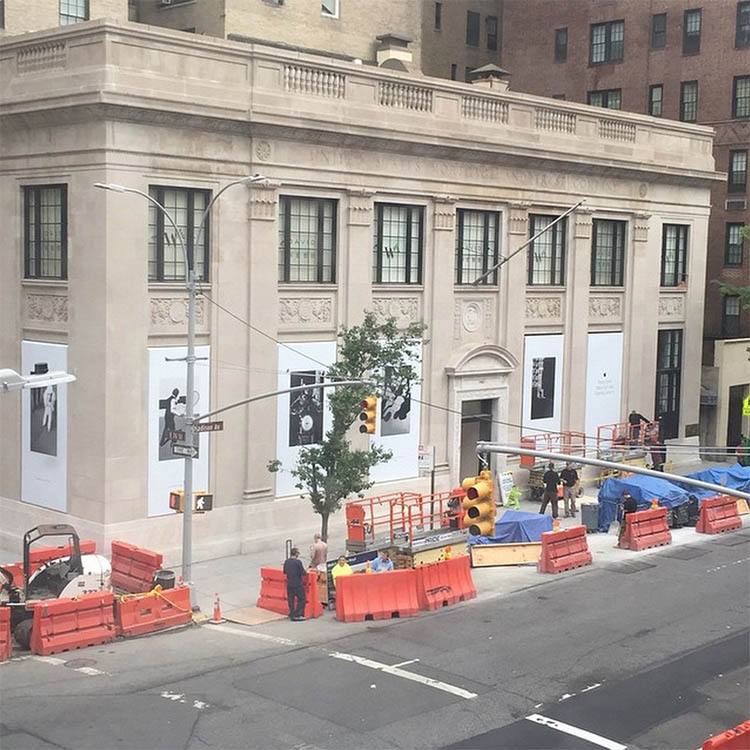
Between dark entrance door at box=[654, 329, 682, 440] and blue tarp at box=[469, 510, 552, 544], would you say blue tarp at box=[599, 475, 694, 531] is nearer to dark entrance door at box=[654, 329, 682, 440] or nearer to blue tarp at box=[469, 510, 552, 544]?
blue tarp at box=[469, 510, 552, 544]

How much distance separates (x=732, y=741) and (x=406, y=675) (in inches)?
249

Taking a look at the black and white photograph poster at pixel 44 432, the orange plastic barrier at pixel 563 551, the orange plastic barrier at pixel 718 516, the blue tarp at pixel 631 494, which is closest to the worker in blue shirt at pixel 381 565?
the orange plastic barrier at pixel 563 551

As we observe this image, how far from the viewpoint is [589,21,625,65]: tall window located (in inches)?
2183

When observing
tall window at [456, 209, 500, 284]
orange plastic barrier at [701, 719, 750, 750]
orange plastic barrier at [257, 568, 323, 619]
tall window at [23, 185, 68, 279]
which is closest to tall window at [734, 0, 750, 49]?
tall window at [456, 209, 500, 284]

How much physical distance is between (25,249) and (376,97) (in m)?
10.4

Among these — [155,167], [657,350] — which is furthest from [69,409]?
[657,350]

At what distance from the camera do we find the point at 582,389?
40281 mm

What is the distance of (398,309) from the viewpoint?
1332 inches

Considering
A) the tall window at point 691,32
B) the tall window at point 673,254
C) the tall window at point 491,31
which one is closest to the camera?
the tall window at point 673,254

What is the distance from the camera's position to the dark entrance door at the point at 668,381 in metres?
44.5

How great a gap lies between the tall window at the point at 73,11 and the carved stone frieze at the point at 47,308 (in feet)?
34.4

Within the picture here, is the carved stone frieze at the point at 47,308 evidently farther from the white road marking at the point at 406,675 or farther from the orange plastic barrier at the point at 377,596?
the white road marking at the point at 406,675

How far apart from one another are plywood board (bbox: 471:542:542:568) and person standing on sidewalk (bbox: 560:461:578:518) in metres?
6.38

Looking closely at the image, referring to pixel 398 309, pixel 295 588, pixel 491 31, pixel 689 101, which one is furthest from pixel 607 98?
pixel 295 588
